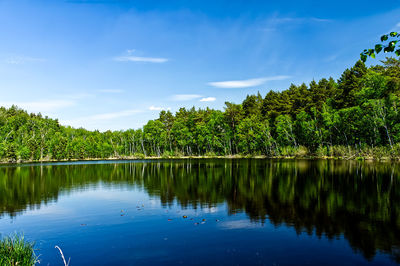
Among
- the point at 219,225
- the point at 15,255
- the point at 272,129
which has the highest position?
the point at 272,129

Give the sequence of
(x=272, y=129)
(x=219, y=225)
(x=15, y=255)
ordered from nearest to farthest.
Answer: (x=15, y=255), (x=219, y=225), (x=272, y=129)

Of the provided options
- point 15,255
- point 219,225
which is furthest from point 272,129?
point 15,255

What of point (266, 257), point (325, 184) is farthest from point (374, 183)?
point (266, 257)

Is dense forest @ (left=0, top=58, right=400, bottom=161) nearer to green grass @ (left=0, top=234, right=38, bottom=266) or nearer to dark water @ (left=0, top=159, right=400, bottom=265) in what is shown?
dark water @ (left=0, top=159, right=400, bottom=265)

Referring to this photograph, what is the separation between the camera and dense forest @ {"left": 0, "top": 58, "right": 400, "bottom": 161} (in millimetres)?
65688

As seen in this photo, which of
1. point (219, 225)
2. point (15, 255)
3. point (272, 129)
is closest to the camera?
point (15, 255)

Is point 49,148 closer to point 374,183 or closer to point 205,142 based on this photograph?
point 205,142

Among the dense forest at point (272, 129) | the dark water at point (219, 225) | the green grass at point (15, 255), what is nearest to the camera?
the green grass at point (15, 255)

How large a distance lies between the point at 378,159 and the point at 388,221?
177 ft

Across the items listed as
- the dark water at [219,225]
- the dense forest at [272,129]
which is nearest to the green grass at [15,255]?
the dark water at [219,225]

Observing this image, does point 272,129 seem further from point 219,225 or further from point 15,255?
point 15,255

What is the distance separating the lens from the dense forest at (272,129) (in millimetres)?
65688

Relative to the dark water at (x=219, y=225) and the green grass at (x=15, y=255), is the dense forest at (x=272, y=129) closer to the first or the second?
the dark water at (x=219, y=225)

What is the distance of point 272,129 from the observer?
325 ft
